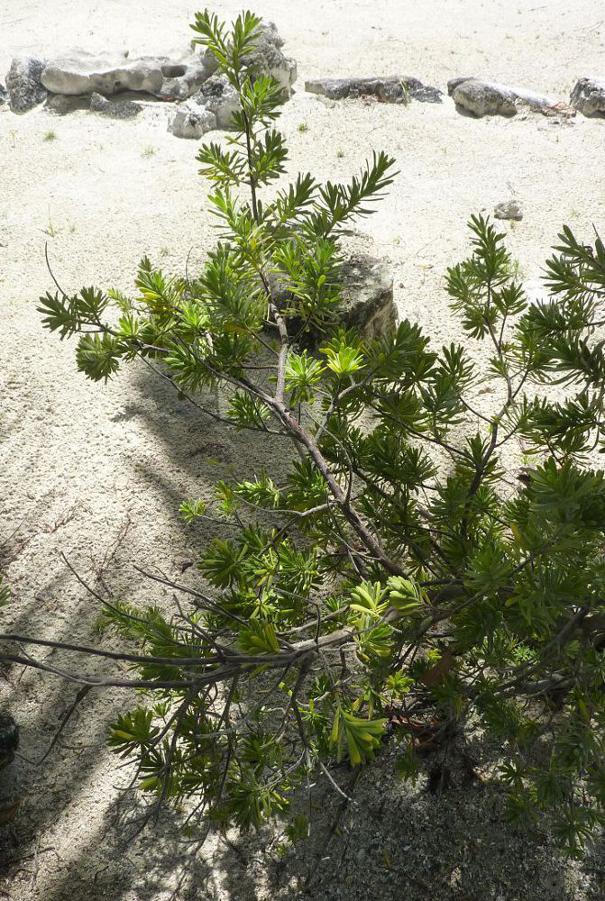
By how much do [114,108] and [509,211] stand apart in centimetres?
376

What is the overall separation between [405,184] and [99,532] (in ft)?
12.0

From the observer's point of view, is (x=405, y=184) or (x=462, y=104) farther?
(x=462, y=104)

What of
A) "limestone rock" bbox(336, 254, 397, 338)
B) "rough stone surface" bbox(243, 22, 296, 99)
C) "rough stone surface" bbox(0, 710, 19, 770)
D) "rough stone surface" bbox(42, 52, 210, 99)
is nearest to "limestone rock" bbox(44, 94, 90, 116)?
"rough stone surface" bbox(42, 52, 210, 99)

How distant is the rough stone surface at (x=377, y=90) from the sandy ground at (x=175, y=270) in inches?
7.8

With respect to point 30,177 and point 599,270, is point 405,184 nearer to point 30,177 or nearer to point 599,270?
point 30,177

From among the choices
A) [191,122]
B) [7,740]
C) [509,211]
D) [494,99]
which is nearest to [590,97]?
[494,99]

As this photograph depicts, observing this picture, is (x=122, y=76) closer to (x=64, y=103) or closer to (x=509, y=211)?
(x=64, y=103)

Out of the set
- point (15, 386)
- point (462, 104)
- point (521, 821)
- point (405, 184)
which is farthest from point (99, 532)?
point (462, 104)

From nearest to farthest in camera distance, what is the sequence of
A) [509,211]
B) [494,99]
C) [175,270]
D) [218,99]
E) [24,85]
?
[175,270] < [509,211] < [218,99] < [494,99] < [24,85]

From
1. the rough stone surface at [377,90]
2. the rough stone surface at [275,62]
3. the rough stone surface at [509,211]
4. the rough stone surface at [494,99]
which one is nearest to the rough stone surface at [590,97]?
the rough stone surface at [494,99]

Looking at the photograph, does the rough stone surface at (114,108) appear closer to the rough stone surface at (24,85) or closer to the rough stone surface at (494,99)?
the rough stone surface at (24,85)

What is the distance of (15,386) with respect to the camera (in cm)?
367

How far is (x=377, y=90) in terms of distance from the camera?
6.66 metres

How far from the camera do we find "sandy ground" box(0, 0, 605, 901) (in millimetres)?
2062
